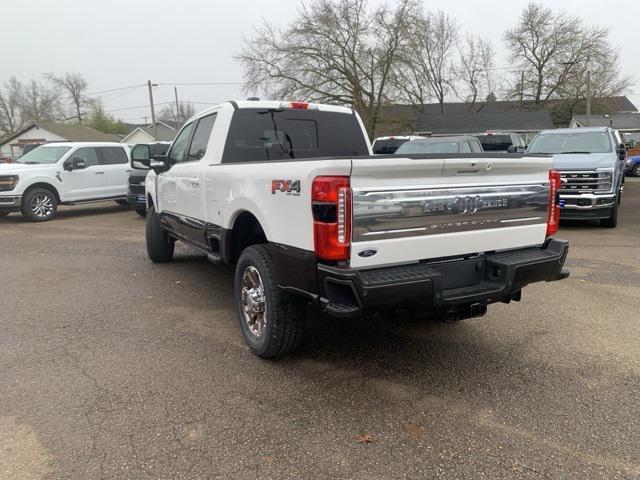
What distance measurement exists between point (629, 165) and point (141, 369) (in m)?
27.9

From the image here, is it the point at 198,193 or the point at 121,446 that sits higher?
the point at 198,193

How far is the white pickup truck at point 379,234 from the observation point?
2883 millimetres

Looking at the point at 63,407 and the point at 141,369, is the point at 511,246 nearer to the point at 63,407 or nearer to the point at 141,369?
the point at 141,369

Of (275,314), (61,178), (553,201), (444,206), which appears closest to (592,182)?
(553,201)

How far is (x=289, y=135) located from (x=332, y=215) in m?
2.59

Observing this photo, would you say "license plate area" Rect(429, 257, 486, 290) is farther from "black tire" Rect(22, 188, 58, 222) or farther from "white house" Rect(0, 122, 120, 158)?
"white house" Rect(0, 122, 120, 158)

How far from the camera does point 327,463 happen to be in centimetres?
261

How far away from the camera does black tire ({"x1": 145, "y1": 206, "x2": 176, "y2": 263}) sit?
280 inches

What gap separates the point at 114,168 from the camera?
1367 cm

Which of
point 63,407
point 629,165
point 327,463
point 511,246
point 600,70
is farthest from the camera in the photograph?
point 600,70

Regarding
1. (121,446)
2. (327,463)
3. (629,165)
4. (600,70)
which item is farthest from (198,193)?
(600,70)

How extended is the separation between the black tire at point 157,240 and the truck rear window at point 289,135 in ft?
8.69

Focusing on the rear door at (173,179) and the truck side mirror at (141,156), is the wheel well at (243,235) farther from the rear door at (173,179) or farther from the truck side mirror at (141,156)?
the truck side mirror at (141,156)

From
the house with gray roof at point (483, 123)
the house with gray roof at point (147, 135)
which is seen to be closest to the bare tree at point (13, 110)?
the house with gray roof at point (147, 135)
